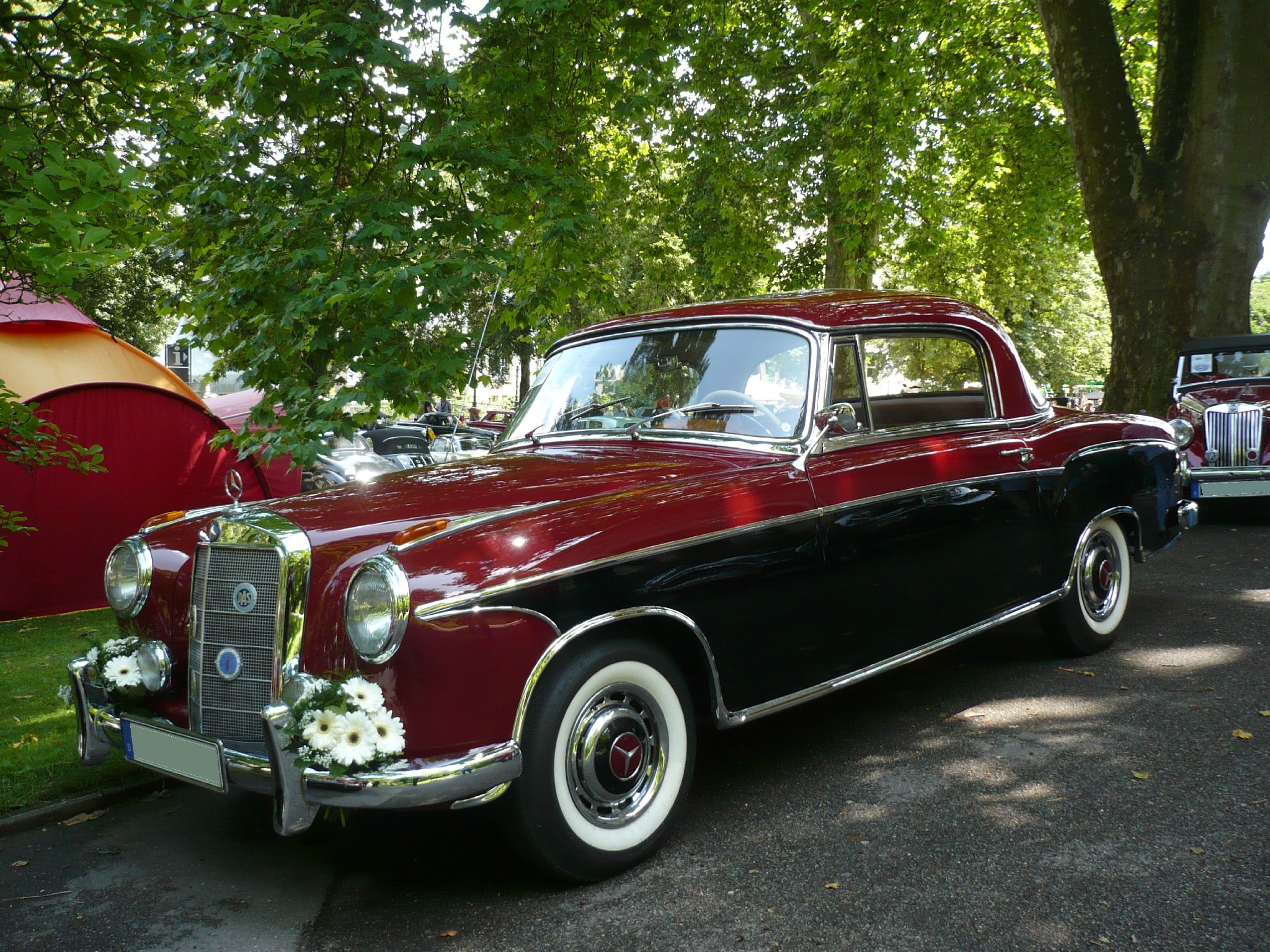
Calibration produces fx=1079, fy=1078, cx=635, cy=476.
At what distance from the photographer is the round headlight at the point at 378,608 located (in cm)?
291

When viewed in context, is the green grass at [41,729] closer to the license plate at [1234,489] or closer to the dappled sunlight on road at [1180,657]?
the dappled sunlight on road at [1180,657]

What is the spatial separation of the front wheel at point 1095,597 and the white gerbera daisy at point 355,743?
3783 millimetres

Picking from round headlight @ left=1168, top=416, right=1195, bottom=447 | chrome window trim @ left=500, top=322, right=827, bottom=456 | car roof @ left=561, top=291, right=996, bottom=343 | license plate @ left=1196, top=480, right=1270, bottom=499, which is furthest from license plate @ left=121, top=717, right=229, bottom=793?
→ license plate @ left=1196, top=480, right=1270, bottom=499

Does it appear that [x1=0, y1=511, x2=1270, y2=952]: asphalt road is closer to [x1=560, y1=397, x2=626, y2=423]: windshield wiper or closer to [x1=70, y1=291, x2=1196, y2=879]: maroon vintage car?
[x1=70, y1=291, x2=1196, y2=879]: maroon vintage car

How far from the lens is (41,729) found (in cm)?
507

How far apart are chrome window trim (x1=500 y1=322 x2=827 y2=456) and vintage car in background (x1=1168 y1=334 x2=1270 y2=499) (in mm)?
6961

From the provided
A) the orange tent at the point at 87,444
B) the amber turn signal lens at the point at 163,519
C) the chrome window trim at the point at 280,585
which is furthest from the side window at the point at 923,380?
the orange tent at the point at 87,444

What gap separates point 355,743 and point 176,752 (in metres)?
0.77

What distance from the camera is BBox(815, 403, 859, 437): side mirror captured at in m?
4.11

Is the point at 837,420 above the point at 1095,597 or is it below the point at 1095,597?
above

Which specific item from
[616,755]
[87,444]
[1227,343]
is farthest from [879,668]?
[1227,343]

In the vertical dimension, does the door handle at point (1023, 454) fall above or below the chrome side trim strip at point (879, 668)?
above

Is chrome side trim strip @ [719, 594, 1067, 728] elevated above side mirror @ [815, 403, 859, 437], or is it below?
below

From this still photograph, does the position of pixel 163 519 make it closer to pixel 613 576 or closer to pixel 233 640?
pixel 233 640
